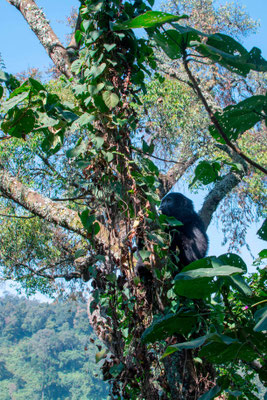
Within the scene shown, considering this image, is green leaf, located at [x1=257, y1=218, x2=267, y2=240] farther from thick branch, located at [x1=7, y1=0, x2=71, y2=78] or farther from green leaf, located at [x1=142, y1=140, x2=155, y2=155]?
thick branch, located at [x1=7, y1=0, x2=71, y2=78]

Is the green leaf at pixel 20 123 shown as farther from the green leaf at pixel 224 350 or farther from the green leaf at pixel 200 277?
the green leaf at pixel 224 350

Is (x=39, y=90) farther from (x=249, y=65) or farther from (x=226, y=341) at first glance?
(x=226, y=341)

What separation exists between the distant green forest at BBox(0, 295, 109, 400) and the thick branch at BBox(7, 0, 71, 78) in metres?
35.4

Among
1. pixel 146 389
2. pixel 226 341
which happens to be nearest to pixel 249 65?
pixel 226 341

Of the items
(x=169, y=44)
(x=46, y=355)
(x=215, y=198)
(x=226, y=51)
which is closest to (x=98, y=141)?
(x=169, y=44)

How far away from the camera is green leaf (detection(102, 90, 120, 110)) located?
79.7 inches

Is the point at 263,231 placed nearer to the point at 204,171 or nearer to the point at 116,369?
the point at 204,171

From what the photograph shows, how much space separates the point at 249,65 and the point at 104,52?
1.32 meters

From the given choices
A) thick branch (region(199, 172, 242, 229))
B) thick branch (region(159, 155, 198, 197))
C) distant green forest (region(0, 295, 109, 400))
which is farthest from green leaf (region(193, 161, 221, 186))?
distant green forest (region(0, 295, 109, 400))

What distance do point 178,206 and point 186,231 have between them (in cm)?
32

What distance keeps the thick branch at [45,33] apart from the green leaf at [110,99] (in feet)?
4.27

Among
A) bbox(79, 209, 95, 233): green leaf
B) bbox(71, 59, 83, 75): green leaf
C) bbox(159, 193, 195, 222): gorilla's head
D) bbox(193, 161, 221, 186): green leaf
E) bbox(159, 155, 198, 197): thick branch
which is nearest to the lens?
bbox(193, 161, 221, 186): green leaf

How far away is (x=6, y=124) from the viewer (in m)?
1.87

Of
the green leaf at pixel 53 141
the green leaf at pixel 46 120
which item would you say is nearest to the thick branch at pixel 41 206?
the green leaf at pixel 53 141
